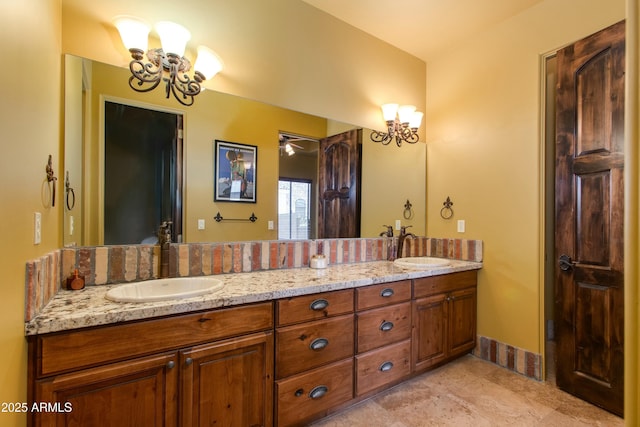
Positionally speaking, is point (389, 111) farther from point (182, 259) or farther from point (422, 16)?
point (182, 259)

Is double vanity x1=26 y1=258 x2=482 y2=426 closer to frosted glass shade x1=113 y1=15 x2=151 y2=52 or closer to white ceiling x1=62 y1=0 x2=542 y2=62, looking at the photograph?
frosted glass shade x1=113 y1=15 x2=151 y2=52

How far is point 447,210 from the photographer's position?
3.00 m

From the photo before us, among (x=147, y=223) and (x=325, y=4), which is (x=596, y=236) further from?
(x=147, y=223)

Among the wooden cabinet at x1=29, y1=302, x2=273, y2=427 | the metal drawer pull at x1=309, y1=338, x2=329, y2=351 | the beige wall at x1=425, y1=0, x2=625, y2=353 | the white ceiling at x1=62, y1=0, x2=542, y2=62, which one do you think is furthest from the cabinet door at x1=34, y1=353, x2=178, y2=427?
the beige wall at x1=425, y1=0, x2=625, y2=353

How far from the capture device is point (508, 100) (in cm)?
257

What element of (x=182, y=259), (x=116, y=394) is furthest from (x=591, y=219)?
(x=116, y=394)

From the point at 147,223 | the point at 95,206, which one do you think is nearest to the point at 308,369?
the point at 147,223

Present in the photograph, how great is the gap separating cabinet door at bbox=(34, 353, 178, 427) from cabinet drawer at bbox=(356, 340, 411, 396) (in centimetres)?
111

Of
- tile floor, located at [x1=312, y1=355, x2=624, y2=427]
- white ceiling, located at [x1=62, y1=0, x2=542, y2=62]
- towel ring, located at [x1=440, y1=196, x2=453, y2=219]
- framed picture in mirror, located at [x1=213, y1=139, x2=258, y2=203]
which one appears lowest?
tile floor, located at [x1=312, y1=355, x2=624, y2=427]

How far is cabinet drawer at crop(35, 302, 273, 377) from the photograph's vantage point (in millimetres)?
1138

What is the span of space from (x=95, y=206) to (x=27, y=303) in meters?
0.73

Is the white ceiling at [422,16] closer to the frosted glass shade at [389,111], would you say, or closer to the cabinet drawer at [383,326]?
the frosted glass shade at [389,111]

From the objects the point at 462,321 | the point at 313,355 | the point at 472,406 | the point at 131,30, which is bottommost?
the point at 472,406

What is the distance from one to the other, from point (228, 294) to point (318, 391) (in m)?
0.81
